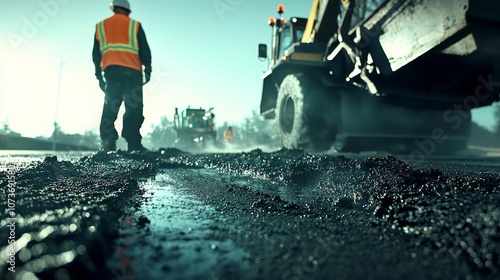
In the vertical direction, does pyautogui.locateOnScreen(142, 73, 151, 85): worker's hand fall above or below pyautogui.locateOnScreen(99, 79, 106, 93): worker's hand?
above

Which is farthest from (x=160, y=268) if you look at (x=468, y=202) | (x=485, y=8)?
(x=485, y=8)

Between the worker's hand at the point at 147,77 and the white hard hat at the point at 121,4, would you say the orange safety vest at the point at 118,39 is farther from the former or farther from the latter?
the worker's hand at the point at 147,77

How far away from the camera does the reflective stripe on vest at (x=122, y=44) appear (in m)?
4.50

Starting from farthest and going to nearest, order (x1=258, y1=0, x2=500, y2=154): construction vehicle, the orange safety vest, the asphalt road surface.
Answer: the orange safety vest, (x1=258, y1=0, x2=500, y2=154): construction vehicle, the asphalt road surface

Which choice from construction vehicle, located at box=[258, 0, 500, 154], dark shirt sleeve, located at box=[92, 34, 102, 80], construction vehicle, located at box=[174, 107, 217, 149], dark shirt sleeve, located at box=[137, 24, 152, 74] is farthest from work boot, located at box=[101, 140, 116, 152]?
construction vehicle, located at box=[174, 107, 217, 149]

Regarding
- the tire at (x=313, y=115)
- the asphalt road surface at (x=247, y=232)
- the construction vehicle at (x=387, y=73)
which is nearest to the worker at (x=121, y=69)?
the construction vehicle at (x=387, y=73)

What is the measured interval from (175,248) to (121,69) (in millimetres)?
4329

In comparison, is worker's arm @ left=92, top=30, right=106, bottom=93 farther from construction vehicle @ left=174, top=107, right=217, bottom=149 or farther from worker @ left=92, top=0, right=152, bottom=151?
construction vehicle @ left=174, top=107, right=217, bottom=149

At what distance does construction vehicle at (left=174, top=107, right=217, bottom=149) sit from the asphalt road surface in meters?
18.7

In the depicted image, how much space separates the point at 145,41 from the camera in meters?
4.77

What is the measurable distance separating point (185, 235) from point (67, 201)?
0.49 meters

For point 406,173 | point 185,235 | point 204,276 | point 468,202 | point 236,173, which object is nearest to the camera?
point 204,276

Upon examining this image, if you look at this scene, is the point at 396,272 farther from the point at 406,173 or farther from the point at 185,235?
the point at 406,173

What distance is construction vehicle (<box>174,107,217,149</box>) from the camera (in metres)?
20.2
